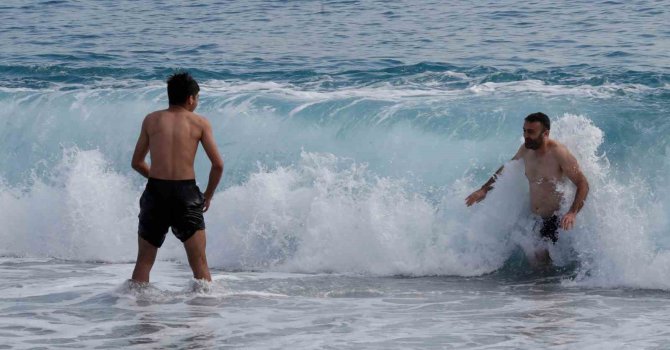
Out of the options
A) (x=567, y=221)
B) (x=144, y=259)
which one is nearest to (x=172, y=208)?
(x=144, y=259)

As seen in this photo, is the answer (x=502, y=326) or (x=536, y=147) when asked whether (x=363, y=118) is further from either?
(x=502, y=326)

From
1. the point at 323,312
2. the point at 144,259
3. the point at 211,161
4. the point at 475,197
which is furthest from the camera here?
the point at 475,197

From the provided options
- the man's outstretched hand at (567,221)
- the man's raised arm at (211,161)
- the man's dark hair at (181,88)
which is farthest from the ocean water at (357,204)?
the man's dark hair at (181,88)

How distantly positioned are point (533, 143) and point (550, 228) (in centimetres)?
78

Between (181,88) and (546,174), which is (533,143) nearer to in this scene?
(546,174)

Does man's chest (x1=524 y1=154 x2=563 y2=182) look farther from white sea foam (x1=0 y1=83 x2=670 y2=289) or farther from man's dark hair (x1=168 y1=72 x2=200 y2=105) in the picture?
man's dark hair (x1=168 y1=72 x2=200 y2=105)

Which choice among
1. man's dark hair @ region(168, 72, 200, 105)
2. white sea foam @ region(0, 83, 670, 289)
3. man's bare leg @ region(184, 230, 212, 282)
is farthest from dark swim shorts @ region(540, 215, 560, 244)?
man's dark hair @ region(168, 72, 200, 105)

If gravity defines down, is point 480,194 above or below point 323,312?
above

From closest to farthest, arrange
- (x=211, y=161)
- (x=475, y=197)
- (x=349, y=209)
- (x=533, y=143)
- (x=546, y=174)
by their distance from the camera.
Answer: (x=211, y=161)
(x=533, y=143)
(x=546, y=174)
(x=475, y=197)
(x=349, y=209)

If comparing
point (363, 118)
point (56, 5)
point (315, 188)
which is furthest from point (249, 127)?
point (56, 5)

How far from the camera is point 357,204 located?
1075 centimetres

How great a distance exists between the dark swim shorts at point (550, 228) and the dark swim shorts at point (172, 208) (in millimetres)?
3007

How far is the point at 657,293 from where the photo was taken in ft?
A: 29.5

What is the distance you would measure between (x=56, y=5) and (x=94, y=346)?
19520mm
